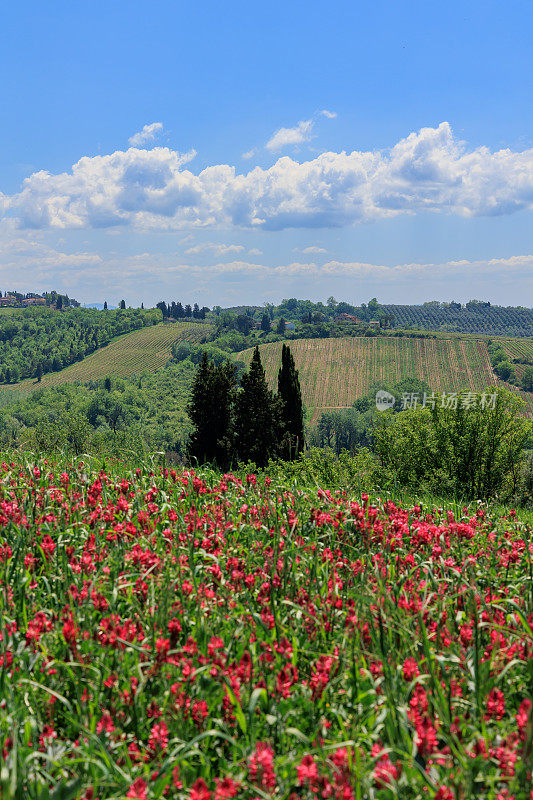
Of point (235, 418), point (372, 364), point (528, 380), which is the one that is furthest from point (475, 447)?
point (372, 364)

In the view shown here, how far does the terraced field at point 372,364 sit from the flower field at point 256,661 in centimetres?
14409

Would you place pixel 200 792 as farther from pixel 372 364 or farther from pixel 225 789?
pixel 372 364

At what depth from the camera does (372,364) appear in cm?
17750

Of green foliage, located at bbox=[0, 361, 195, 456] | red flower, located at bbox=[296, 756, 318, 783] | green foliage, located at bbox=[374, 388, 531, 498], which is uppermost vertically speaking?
red flower, located at bbox=[296, 756, 318, 783]

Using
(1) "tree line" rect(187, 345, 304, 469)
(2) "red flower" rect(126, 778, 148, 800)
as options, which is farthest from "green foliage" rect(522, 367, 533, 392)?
(2) "red flower" rect(126, 778, 148, 800)

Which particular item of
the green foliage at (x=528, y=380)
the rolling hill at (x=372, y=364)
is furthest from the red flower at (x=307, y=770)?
the green foliage at (x=528, y=380)

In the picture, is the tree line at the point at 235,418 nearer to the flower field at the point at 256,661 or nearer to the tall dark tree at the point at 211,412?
the tall dark tree at the point at 211,412

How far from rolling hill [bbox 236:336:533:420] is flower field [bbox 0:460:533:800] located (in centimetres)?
14510

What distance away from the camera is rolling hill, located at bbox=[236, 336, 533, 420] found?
526ft

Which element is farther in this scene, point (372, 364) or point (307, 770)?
point (372, 364)

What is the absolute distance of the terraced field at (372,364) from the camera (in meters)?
160

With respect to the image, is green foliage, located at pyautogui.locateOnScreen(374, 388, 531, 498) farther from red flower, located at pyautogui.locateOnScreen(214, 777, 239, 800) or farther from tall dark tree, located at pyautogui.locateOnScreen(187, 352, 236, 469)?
red flower, located at pyautogui.locateOnScreen(214, 777, 239, 800)

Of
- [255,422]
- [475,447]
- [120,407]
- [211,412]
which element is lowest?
[120,407]

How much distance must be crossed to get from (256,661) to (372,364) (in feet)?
584
